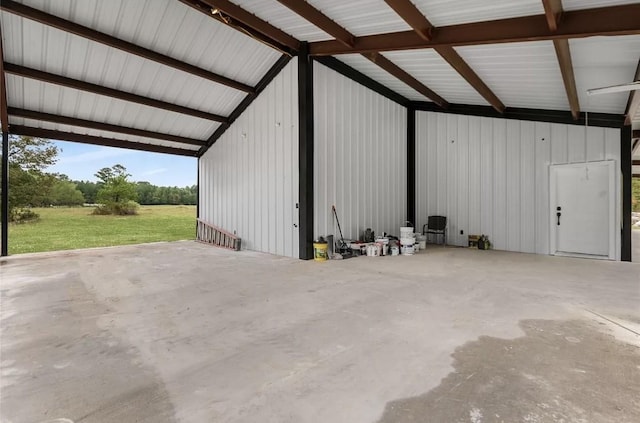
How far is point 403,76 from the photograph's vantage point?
6.91 metres

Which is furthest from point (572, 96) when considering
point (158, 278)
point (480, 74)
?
point (158, 278)

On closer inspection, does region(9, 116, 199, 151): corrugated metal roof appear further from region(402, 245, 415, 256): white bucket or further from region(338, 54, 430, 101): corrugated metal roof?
region(402, 245, 415, 256): white bucket

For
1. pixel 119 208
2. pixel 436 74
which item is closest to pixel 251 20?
pixel 436 74

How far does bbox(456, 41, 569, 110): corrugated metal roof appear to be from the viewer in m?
4.87

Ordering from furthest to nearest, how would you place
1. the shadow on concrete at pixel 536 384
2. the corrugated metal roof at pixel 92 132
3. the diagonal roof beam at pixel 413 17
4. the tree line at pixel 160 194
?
the tree line at pixel 160 194
the corrugated metal roof at pixel 92 132
the diagonal roof beam at pixel 413 17
the shadow on concrete at pixel 536 384

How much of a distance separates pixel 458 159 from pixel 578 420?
7.62m

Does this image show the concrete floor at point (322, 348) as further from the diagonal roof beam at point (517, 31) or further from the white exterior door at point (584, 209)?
the diagonal roof beam at point (517, 31)

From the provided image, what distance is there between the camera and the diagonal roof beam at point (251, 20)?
Result: 16.1ft

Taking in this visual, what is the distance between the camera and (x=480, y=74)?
19.8 feet

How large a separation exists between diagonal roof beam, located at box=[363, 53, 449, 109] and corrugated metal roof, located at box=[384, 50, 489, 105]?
0.09 m

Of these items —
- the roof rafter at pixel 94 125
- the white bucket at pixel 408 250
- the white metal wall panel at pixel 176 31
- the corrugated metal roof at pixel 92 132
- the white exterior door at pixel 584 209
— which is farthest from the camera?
the corrugated metal roof at pixel 92 132

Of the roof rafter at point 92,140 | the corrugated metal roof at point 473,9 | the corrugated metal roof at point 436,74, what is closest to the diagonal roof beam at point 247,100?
the roof rafter at point 92,140

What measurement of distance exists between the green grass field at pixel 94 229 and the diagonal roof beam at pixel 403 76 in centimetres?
874

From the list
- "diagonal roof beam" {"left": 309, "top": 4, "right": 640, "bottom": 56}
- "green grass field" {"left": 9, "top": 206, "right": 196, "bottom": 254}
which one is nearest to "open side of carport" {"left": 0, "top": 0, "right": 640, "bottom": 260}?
"diagonal roof beam" {"left": 309, "top": 4, "right": 640, "bottom": 56}
